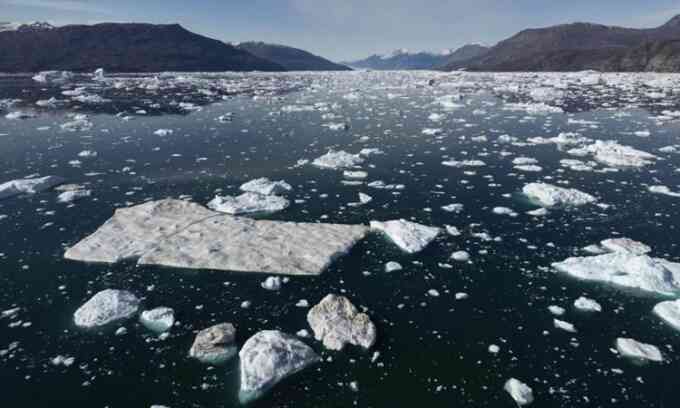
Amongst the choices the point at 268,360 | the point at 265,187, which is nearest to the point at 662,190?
the point at 265,187

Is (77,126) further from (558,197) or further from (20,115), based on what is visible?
(558,197)

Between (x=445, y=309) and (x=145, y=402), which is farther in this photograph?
(x=445, y=309)

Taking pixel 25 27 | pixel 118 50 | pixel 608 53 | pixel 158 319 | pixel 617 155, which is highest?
pixel 25 27

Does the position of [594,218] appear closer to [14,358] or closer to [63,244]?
[14,358]

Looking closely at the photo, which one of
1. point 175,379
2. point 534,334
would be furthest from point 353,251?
point 175,379

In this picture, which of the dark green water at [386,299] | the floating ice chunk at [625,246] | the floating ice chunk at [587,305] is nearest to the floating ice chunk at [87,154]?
the dark green water at [386,299]

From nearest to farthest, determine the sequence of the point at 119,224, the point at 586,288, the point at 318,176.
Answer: the point at 586,288 → the point at 119,224 → the point at 318,176
